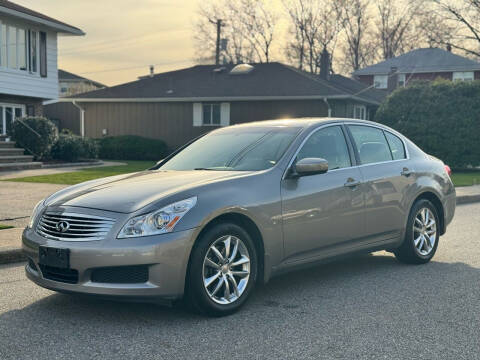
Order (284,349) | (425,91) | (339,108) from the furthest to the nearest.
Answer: (339,108), (425,91), (284,349)

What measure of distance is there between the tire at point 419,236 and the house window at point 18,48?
1974cm

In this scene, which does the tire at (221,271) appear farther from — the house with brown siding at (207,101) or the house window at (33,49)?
the house with brown siding at (207,101)

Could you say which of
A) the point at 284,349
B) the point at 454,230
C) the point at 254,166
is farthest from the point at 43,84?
the point at 284,349

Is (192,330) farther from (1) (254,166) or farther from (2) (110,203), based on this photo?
(1) (254,166)

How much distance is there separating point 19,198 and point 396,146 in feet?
27.3

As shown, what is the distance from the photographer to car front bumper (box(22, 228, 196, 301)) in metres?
4.84

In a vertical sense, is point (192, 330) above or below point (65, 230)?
below

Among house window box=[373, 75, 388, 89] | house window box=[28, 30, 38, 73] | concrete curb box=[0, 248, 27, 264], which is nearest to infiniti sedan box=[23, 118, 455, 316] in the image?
concrete curb box=[0, 248, 27, 264]

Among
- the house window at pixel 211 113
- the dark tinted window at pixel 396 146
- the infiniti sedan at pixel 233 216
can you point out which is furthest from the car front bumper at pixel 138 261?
the house window at pixel 211 113

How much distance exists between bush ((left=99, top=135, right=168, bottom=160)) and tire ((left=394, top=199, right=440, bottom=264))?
82.7ft

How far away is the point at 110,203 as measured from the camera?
514cm

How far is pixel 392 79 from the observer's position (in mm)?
52406

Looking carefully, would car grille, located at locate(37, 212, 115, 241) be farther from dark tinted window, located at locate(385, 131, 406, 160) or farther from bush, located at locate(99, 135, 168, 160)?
bush, located at locate(99, 135, 168, 160)

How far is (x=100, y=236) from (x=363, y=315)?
88.4 inches
